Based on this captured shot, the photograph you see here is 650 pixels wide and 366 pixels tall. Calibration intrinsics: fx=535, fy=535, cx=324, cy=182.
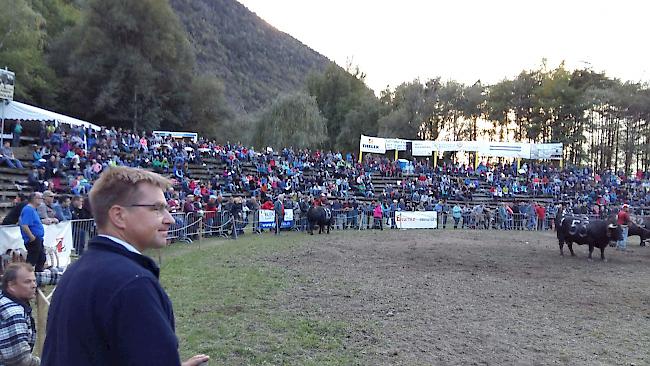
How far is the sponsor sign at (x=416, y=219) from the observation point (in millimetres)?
29984

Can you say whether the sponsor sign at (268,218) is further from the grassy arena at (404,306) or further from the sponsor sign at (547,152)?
the sponsor sign at (547,152)

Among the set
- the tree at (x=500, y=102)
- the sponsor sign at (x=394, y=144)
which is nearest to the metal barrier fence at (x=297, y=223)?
the sponsor sign at (x=394, y=144)

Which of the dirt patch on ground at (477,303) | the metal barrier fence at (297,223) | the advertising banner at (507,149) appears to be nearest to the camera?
the dirt patch on ground at (477,303)

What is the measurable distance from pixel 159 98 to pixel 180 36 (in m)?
8.16

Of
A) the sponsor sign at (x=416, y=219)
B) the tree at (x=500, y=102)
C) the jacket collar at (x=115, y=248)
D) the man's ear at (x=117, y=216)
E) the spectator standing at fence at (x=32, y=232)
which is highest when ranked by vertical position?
the tree at (x=500, y=102)

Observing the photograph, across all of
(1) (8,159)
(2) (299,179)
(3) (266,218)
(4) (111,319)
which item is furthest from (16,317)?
(2) (299,179)

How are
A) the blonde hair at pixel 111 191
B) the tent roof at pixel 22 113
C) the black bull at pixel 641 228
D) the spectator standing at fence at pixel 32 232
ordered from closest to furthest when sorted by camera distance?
1. the blonde hair at pixel 111 191
2. the spectator standing at fence at pixel 32 232
3. the black bull at pixel 641 228
4. the tent roof at pixel 22 113

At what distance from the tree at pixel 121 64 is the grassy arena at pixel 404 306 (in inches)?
1293

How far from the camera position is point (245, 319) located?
8.97 meters

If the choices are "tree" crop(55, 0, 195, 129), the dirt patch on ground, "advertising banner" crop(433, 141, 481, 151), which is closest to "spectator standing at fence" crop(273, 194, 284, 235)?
the dirt patch on ground

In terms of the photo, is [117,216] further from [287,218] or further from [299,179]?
[299,179]

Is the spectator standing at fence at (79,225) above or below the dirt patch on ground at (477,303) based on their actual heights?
above

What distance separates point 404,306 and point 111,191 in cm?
867

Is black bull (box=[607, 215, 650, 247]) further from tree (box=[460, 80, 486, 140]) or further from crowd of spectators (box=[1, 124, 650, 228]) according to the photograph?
tree (box=[460, 80, 486, 140])
